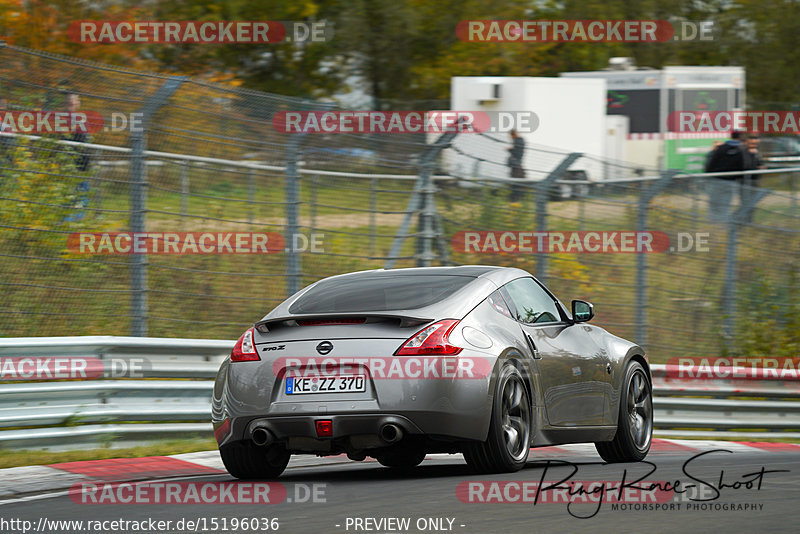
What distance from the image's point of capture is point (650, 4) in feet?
147

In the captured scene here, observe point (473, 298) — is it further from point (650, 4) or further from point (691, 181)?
point (650, 4)

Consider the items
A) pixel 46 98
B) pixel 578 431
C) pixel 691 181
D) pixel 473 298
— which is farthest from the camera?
pixel 691 181

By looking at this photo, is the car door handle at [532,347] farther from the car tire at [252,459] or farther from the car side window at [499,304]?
the car tire at [252,459]

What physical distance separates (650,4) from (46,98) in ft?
121

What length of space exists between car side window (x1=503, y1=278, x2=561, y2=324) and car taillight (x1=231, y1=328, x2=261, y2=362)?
1668 millimetres

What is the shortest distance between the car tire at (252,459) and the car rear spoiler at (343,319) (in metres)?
0.72

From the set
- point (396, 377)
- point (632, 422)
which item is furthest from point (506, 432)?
point (632, 422)

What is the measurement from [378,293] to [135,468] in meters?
2.15

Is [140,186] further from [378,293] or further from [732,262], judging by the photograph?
[732,262]

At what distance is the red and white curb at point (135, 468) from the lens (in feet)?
25.9

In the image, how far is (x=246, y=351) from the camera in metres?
7.73

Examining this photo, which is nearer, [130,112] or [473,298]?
[473,298]

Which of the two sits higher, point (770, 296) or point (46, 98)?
point (46, 98)

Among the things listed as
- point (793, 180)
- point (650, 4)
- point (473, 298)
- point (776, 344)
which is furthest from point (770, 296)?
point (650, 4)
